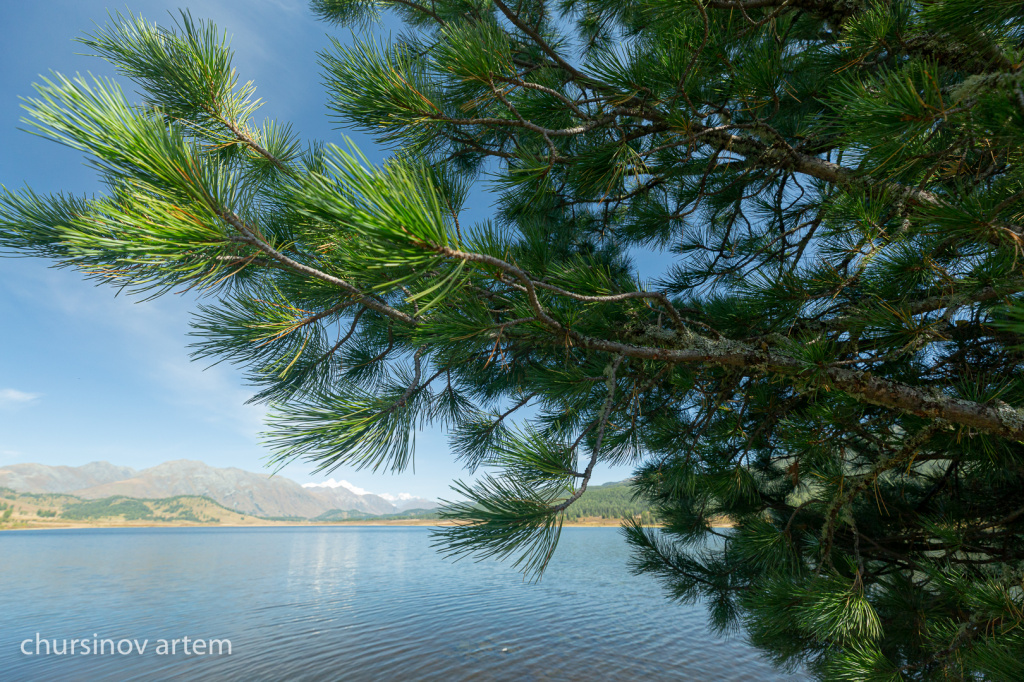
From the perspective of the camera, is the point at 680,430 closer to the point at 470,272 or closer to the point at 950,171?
the point at 950,171

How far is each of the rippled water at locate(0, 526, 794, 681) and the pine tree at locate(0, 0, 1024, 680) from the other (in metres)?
2.63

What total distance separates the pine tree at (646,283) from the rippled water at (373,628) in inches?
104

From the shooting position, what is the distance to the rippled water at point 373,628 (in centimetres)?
→ 548

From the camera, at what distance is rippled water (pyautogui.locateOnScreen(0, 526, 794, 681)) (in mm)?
5484

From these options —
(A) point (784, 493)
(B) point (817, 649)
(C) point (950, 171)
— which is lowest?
(B) point (817, 649)

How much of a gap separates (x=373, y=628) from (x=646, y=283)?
837cm

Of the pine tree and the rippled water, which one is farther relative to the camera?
the rippled water

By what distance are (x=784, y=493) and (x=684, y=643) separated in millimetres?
5518

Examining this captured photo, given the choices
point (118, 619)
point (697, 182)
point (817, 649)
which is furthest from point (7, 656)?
point (697, 182)

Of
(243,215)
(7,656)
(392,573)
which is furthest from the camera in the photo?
(392,573)

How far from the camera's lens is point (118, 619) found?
8.63 meters

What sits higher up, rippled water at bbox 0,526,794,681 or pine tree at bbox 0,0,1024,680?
pine tree at bbox 0,0,1024,680

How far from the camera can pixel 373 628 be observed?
7.47 m

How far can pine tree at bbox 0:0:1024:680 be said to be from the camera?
717mm
